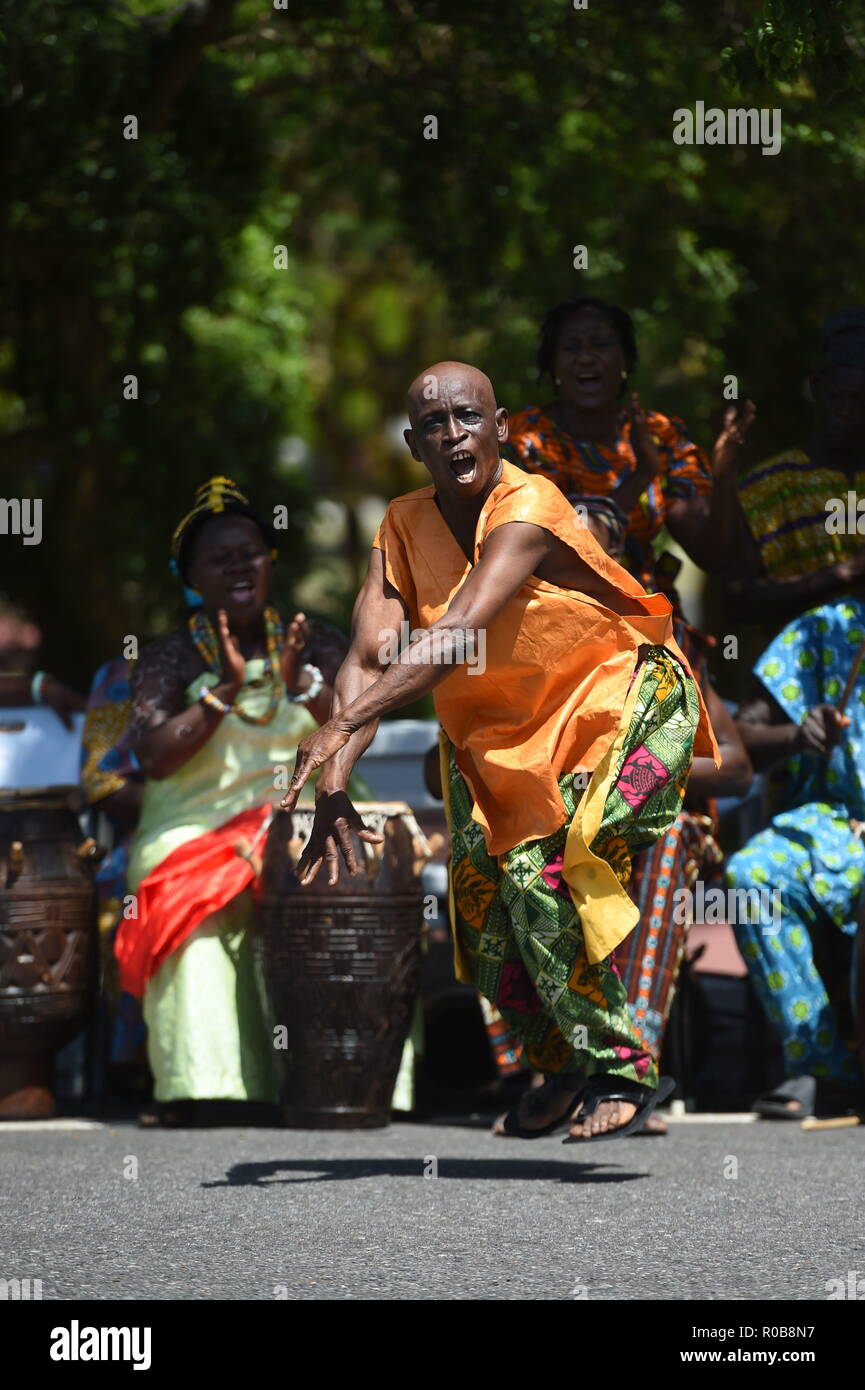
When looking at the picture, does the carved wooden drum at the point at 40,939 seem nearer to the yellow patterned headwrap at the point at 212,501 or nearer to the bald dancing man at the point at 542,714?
the yellow patterned headwrap at the point at 212,501

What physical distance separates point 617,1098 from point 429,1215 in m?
0.77

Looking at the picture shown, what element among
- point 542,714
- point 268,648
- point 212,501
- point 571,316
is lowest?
point 542,714

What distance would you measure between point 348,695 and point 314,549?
1061 cm

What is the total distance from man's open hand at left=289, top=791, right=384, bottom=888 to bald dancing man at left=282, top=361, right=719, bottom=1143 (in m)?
0.34

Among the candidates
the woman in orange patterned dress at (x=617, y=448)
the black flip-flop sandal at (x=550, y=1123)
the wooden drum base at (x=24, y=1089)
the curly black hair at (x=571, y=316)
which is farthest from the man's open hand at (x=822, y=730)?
the wooden drum base at (x=24, y=1089)

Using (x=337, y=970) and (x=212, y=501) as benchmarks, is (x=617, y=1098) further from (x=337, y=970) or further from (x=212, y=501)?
(x=212, y=501)

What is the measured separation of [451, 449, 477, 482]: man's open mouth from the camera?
5434mm

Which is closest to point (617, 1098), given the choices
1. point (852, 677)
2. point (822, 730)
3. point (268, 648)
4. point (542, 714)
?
point (542, 714)

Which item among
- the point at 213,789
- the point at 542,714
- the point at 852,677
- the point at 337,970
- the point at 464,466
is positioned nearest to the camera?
the point at 464,466

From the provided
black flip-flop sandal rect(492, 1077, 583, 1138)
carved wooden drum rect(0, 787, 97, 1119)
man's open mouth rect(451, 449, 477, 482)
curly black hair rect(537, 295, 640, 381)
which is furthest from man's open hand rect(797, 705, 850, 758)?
carved wooden drum rect(0, 787, 97, 1119)

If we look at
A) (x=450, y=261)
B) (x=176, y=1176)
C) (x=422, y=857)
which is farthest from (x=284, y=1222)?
(x=450, y=261)

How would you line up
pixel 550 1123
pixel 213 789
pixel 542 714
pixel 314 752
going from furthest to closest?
pixel 213 789, pixel 550 1123, pixel 542 714, pixel 314 752

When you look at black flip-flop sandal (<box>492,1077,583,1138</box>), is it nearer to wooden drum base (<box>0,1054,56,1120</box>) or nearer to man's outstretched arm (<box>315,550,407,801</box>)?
man's outstretched arm (<box>315,550,407,801</box>)

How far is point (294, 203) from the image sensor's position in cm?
1414
